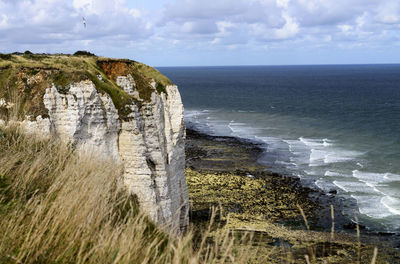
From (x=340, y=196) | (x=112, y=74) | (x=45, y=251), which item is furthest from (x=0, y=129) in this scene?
(x=340, y=196)

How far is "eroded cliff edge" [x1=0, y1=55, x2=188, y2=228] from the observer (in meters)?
20.6

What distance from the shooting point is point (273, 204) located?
127 ft

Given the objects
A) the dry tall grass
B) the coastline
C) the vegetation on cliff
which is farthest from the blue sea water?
the dry tall grass

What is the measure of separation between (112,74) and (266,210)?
20.1 m

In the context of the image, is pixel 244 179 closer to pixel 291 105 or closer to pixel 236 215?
pixel 236 215

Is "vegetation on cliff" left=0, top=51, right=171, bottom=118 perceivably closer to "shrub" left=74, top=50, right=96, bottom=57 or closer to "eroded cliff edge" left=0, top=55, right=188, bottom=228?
"eroded cliff edge" left=0, top=55, right=188, bottom=228

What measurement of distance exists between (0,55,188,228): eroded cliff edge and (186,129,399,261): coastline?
8.59 meters

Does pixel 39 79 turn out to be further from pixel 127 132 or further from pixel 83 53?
pixel 83 53

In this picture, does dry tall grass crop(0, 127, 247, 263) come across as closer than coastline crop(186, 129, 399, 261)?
Yes

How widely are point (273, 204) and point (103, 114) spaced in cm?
2282

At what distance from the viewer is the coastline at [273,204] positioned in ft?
101

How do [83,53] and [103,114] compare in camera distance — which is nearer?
[103,114]

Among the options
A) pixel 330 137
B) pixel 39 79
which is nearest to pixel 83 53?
pixel 39 79

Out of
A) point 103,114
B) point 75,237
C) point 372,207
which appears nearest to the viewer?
point 75,237
